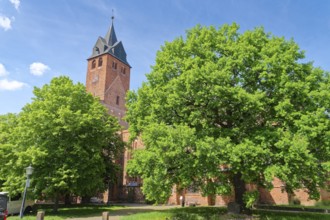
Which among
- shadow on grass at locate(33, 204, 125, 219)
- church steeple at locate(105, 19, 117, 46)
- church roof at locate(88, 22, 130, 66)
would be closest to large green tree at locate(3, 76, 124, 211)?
shadow on grass at locate(33, 204, 125, 219)

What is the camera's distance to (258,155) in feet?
53.0

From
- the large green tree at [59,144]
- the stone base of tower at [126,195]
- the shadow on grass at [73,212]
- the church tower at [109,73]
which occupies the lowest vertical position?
the shadow on grass at [73,212]

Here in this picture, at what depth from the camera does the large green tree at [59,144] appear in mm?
22781

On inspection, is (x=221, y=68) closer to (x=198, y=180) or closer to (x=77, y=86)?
(x=198, y=180)

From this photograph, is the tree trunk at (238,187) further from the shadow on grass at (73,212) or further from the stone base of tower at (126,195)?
the stone base of tower at (126,195)

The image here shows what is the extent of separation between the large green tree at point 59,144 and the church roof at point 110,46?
48.2 m

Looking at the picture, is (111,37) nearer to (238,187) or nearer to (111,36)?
(111,36)

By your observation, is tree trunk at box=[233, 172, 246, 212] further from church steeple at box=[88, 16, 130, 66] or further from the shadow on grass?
church steeple at box=[88, 16, 130, 66]

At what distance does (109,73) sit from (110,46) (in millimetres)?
7722

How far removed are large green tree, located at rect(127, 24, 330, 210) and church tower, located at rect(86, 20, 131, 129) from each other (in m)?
49.5

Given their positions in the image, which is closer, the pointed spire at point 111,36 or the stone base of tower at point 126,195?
the stone base of tower at point 126,195

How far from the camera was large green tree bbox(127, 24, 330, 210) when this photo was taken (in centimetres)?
1606

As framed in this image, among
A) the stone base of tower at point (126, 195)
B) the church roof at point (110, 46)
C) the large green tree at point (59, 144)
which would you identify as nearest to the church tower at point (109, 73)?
the church roof at point (110, 46)

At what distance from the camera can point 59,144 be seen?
24.0 metres
